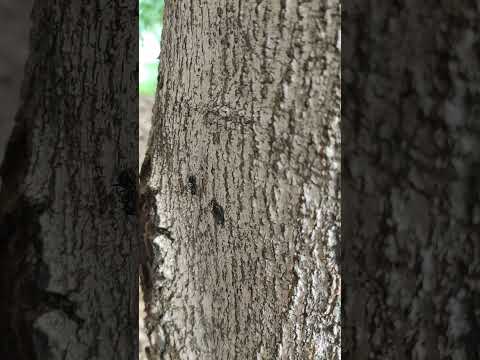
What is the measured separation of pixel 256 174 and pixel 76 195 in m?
0.25

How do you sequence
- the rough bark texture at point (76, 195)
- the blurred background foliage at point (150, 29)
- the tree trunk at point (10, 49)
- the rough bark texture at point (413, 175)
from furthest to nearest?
the blurred background foliage at point (150, 29)
the rough bark texture at point (76, 195)
the rough bark texture at point (413, 175)
the tree trunk at point (10, 49)

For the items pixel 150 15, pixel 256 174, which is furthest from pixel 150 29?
pixel 256 174

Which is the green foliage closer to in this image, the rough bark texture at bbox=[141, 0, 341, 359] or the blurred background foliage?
the blurred background foliage

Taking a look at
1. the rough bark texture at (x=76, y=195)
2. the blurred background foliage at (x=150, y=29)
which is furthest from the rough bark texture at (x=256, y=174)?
the blurred background foliage at (x=150, y=29)

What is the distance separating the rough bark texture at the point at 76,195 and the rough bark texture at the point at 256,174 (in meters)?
0.15

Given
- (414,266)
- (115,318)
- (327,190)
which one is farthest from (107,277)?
(414,266)

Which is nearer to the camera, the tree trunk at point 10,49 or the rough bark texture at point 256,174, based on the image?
the tree trunk at point 10,49

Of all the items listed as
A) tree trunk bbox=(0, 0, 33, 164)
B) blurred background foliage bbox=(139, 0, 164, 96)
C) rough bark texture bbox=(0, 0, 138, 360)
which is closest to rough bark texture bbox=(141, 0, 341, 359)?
rough bark texture bbox=(0, 0, 138, 360)

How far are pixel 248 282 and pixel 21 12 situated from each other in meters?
0.56

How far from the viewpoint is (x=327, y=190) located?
2.15 ft

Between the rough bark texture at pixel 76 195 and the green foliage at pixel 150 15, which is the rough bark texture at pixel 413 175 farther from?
the green foliage at pixel 150 15

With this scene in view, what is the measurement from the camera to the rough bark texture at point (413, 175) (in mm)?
409

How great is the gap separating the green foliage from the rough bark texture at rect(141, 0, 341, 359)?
1238 mm

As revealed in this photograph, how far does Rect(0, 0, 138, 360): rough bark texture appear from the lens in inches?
23.4
